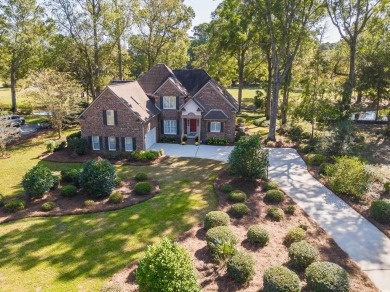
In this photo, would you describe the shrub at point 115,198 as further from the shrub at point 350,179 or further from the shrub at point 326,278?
the shrub at point 350,179

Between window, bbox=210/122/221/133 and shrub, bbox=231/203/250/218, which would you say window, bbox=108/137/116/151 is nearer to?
window, bbox=210/122/221/133

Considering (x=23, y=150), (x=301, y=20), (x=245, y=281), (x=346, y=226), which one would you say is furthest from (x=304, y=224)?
(x=23, y=150)

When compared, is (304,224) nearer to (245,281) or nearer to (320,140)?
(245,281)

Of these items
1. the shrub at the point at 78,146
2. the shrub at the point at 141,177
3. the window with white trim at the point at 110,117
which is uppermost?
the window with white trim at the point at 110,117

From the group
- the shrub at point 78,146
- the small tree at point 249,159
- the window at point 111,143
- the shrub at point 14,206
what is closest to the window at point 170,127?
the window at point 111,143

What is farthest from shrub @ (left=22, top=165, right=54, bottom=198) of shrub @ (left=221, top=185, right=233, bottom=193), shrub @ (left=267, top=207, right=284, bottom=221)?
shrub @ (left=267, top=207, right=284, bottom=221)

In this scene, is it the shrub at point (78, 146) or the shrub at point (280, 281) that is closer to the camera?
the shrub at point (280, 281)
